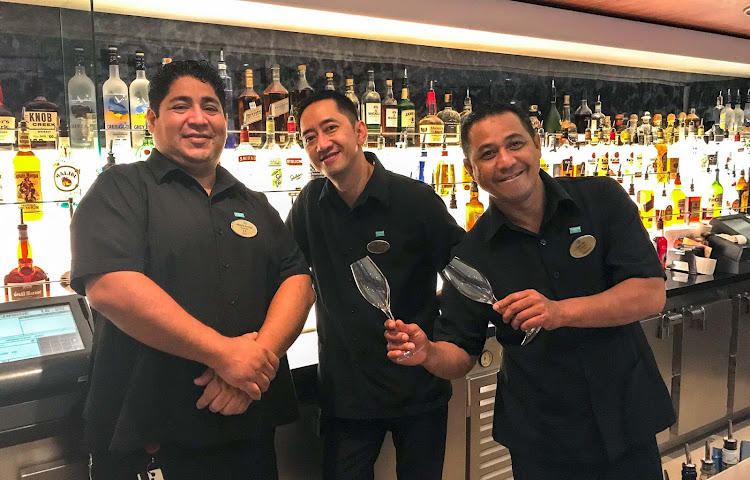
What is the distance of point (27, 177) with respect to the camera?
7.16 ft

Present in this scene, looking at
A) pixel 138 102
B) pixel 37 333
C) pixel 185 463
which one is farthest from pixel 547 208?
pixel 138 102

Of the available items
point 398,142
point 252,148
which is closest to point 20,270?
point 252,148

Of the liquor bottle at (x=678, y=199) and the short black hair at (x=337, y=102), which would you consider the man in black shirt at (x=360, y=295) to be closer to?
the short black hair at (x=337, y=102)

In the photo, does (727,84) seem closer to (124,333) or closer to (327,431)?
(327,431)

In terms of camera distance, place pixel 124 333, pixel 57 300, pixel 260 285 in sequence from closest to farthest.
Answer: pixel 124 333, pixel 260 285, pixel 57 300

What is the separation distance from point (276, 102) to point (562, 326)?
1807 mm

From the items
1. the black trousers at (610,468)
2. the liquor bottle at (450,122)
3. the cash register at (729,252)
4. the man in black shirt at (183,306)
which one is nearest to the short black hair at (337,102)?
the man in black shirt at (183,306)

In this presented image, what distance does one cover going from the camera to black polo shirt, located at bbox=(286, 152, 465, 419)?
6.26 feet

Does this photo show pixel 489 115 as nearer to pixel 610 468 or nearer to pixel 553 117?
pixel 610 468

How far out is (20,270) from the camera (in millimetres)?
2312

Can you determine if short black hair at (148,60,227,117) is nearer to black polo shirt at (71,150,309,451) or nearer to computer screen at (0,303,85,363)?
black polo shirt at (71,150,309,451)

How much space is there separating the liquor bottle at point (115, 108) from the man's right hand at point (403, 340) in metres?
1.41

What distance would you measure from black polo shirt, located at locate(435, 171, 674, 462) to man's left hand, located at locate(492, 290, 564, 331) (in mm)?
198

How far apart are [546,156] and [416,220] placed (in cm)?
218
